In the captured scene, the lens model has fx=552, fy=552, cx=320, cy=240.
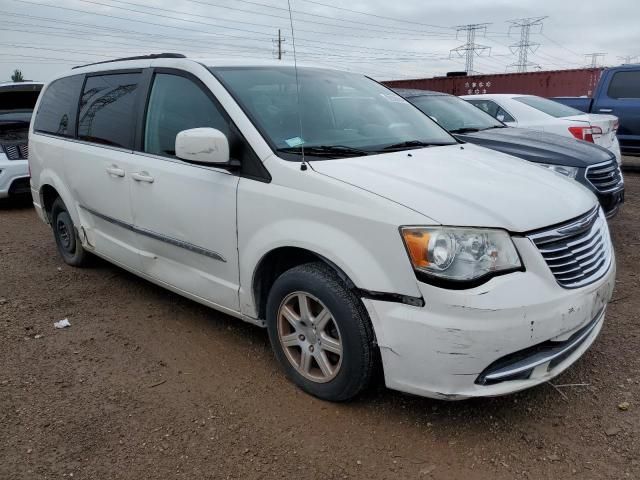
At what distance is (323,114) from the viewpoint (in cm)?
332

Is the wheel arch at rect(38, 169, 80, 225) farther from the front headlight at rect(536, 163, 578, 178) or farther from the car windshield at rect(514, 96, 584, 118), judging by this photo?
the car windshield at rect(514, 96, 584, 118)

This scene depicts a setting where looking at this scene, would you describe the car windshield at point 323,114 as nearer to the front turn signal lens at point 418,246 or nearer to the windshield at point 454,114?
the front turn signal lens at point 418,246

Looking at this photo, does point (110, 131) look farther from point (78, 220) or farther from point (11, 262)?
point (11, 262)

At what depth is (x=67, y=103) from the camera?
473 cm

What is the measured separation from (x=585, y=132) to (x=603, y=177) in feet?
7.08

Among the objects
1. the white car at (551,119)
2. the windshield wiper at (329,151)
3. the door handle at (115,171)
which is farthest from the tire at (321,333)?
the white car at (551,119)

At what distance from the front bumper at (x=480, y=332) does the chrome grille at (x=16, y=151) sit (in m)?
7.14

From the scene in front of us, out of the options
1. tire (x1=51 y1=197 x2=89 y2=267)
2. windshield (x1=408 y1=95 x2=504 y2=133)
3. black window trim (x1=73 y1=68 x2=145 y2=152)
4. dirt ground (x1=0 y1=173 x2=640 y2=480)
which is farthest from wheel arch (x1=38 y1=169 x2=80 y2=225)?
windshield (x1=408 y1=95 x2=504 y2=133)

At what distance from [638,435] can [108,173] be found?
3.56 m

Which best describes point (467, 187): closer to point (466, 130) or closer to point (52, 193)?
point (466, 130)

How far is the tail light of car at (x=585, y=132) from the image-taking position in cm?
704

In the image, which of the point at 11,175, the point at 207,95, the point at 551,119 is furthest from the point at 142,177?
the point at 551,119

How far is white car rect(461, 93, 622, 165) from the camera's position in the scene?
710cm

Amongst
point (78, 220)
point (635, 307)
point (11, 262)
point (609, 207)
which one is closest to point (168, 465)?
point (78, 220)
